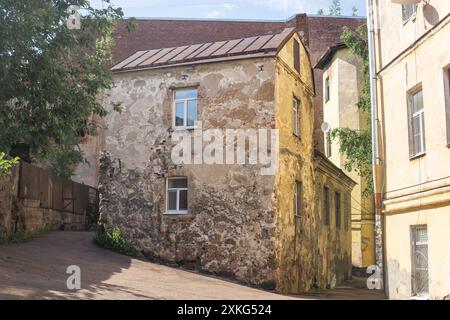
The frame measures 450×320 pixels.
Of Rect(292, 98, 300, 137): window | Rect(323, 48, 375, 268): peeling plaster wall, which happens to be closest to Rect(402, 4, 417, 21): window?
Rect(292, 98, 300, 137): window

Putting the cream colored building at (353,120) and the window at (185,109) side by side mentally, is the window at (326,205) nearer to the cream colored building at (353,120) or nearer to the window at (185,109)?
the cream colored building at (353,120)

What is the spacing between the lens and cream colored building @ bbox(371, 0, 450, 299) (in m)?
10.5

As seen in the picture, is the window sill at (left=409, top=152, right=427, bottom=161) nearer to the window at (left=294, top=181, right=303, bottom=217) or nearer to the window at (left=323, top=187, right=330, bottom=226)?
the window at (left=294, top=181, right=303, bottom=217)

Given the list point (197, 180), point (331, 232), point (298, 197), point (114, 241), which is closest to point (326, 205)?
point (331, 232)

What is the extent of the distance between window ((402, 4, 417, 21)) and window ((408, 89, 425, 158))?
5.89 ft

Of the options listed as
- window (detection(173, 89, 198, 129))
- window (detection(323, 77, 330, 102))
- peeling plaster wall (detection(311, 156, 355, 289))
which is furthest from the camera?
window (detection(323, 77, 330, 102))

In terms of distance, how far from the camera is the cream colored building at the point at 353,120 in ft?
Answer: 86.0

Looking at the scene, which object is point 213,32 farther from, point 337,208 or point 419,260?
point 419,260

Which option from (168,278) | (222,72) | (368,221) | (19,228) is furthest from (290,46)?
(368,221)

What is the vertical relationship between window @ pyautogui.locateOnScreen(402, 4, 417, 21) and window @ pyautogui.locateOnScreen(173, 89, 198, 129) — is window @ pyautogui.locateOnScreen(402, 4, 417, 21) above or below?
above

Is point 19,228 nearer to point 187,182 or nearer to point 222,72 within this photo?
point 187,182

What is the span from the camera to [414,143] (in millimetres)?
11750

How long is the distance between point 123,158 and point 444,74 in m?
9.86

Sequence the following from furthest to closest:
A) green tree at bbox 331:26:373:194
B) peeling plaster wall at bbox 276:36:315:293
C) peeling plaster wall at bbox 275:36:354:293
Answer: green tree at bbox 331:26:373:194 → peeling plaster wall at bbox 275:36:354:293 → peeling plaster wall at bbox 276:36:315:293
